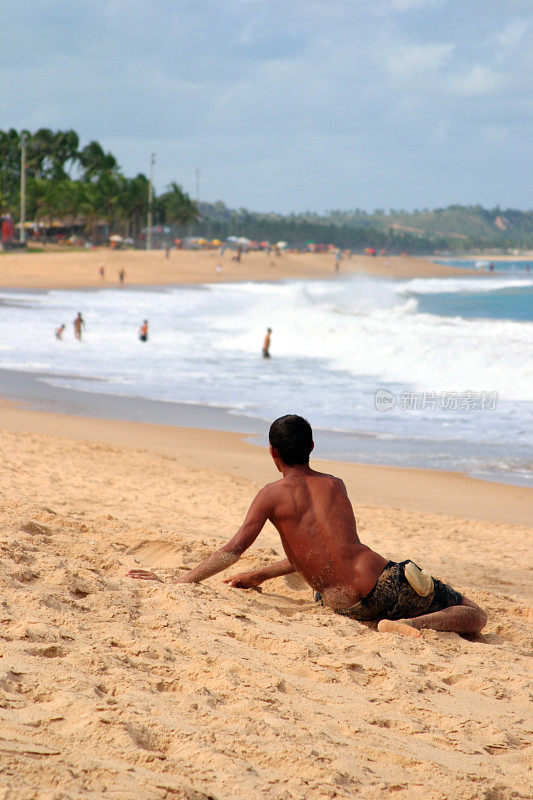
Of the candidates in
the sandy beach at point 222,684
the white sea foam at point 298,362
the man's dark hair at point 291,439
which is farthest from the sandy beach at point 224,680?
the white sea foam at point 298,362

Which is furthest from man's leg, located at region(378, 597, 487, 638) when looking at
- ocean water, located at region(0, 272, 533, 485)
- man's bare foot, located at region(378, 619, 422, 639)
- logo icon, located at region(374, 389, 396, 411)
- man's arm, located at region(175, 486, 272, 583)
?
logo icon, located at region(374, 389, 396, 411)

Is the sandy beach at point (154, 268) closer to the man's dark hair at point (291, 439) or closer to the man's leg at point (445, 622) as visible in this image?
the man's dark hair at point (291, 439)

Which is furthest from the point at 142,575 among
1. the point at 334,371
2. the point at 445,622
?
the point at 334,371

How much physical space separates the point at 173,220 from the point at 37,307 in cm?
7441

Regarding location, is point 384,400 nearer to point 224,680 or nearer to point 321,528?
point 321,528

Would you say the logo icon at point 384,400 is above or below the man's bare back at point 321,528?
below

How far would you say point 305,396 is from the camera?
15109 mm

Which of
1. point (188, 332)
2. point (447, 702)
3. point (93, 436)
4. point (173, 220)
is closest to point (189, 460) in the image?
point (93, 436)

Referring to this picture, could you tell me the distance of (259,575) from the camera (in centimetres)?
443

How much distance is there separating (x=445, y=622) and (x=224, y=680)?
4.93 feet

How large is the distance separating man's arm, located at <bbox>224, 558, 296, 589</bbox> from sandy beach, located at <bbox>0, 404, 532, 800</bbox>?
9cm

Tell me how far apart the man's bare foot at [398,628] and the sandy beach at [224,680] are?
9cm

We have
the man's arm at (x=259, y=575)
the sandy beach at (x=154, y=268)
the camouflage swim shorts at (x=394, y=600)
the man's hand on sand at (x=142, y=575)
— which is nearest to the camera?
the camouflage swim shorts at (x=394, y=600)

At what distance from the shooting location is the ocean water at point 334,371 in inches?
456
